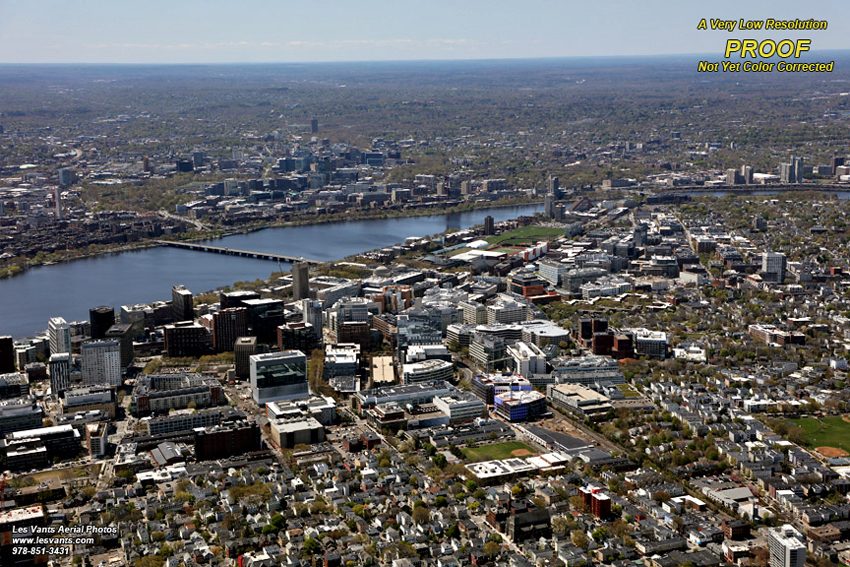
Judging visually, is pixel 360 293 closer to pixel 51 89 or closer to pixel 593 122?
pixel 593 122

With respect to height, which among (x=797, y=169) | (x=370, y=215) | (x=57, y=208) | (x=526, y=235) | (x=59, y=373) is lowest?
(x=370, y=215)

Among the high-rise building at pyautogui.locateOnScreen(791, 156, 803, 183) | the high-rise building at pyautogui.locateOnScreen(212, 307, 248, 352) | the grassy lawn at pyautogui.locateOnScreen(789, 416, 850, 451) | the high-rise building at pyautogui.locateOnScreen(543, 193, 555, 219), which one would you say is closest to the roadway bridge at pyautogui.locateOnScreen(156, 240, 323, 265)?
the high-rise building at pyautogui.locateOnScreen(212, 307, 248, 352)

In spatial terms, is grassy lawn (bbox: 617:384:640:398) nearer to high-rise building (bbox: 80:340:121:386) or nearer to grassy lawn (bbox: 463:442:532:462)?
grassy lawn (bbox: 463:442:532:462)

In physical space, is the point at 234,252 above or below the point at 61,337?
below

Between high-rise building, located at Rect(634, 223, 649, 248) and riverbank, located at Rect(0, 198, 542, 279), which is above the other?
high-rise building, located at Rect(634, 223, 649, 248)

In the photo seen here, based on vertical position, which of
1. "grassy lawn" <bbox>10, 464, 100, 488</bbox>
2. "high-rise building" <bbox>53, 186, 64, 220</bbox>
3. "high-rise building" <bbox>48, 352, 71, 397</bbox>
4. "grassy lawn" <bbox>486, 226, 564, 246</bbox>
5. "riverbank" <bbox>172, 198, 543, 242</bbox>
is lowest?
"riverbank" <bbox>172, 198, 543, 242</bbox>

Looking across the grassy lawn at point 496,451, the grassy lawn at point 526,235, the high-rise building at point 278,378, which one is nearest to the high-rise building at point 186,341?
the high-rise building at point 278,378

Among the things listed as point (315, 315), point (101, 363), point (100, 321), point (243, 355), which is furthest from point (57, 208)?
point (243, 355)

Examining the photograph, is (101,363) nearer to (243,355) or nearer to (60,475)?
(243,355)
